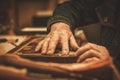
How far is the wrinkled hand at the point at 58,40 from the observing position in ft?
2.77

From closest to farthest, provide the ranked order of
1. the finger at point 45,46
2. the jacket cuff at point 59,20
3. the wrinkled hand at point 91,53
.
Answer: the wrinkled hand at point 91,53 → the finger at point 45,46 → the jacket cuff at point 59,20

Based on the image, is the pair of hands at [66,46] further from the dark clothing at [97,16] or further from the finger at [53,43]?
the dark clothing at [97,16]

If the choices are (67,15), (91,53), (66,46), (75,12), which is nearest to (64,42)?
(66,46)

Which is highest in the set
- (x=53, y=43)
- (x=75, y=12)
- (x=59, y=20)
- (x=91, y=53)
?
(x=75, y=12)

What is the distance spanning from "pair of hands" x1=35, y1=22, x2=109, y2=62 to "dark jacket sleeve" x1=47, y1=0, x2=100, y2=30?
0.12 metres

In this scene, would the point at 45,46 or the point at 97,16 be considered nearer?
the point at 45,46

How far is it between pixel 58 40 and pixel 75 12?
0.44m

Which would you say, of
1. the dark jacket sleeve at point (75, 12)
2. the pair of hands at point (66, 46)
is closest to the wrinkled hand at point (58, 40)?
the pair of hands at point (66, 46)

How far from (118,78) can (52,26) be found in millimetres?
554

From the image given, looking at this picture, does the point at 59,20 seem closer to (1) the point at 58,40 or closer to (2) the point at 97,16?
(1) the point at 58,40

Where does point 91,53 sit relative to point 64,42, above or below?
below

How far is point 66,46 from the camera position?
2.87ft

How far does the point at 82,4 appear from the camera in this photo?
1438mm

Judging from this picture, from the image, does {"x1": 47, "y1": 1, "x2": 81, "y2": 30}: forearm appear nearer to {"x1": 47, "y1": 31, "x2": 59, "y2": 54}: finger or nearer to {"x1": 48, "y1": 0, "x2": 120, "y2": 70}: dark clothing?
{"x1": 48, "y1": 0, "x2": 120, "y2": 70}: dark clothing
